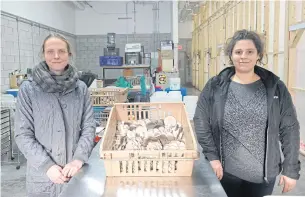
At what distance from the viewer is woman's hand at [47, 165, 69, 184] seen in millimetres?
1558

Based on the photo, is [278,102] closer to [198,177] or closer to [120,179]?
[198,177]

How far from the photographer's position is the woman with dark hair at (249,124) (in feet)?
5.53

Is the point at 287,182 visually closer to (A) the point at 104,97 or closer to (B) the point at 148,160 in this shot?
(B) the point at 148,160

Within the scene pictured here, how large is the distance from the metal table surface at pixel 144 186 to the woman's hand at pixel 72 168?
4 centimetres

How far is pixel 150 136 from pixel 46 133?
1.82ft

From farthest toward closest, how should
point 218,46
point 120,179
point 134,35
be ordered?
point 134,35
point 218,46
point 120,179

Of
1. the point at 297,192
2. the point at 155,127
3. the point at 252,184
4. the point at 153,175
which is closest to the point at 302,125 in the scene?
the point at 297,192

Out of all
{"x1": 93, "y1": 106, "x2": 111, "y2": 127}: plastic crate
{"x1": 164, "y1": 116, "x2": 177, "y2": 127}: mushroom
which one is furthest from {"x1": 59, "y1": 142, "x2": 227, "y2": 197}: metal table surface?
{"x1": 93, "y1": 106, "x2": 111, "y2": 127}: plastic crate

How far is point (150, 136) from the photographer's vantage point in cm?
156

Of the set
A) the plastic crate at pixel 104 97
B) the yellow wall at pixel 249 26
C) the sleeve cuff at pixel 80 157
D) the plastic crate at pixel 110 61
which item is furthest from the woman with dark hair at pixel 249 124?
the plastic crate at pixel 110 61

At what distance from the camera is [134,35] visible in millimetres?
12414

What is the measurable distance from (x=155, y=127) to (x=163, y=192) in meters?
0.53

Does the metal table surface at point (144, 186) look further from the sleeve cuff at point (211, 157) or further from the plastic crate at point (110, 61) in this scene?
the plastic crate at point (110, 61)

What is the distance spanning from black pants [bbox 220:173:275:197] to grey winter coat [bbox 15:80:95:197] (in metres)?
0.81
